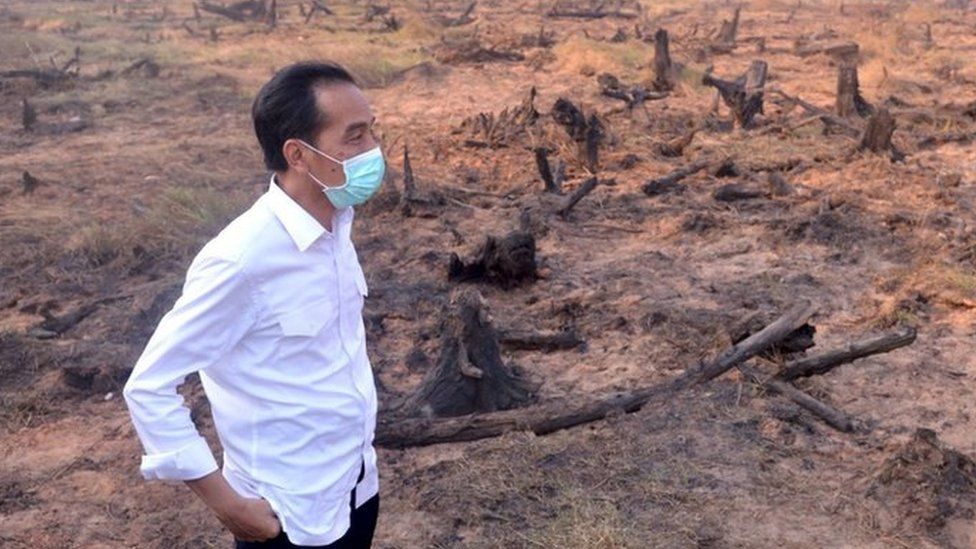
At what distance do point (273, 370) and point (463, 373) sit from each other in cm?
252

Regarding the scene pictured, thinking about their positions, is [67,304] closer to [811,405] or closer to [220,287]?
[811,405]

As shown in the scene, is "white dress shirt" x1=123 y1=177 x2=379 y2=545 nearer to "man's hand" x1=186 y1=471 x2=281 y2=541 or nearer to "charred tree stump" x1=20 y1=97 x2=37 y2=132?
"man's hand" x1=186 y1=471 x2=281 y2=541

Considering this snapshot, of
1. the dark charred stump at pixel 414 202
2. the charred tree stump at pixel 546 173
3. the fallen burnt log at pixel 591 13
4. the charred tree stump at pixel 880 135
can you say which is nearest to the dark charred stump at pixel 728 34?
the fallen burnt log at pixel 591 13

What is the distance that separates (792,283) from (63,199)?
574 centimetres

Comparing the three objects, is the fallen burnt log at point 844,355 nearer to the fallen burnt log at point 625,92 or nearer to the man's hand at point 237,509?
the man's hand at point 237,509

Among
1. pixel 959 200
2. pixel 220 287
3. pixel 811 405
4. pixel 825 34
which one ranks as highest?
pixel 220 287

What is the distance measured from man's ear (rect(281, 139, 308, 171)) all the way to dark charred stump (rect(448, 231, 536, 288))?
4322mm

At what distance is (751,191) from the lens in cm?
835

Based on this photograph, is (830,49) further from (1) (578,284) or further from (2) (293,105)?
(2) (293,105)

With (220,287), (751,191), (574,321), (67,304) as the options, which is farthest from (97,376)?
(751,191)

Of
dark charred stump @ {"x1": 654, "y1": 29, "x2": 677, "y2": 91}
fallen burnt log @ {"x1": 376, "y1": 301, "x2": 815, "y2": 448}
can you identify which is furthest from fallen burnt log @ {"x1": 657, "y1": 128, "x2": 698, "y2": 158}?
fallen burnt log @ {"x1": 376, "y1": 301, "x2": 815, "y2": 448}

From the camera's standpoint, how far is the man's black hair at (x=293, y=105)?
2152 millimetres

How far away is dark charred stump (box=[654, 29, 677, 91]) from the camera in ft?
41.8

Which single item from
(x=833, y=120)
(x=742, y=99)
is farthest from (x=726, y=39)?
(x=833, y=120)
